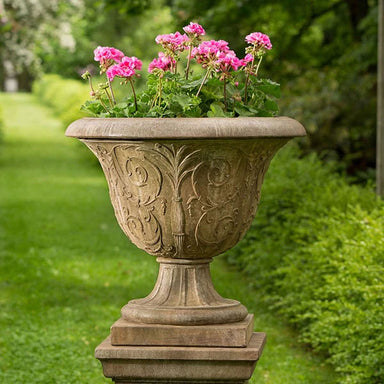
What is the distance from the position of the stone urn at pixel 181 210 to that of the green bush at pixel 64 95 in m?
17.7

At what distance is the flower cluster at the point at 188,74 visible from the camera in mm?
3518

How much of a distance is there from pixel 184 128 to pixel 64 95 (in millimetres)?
26065

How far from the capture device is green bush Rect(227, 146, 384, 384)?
4.69 meters

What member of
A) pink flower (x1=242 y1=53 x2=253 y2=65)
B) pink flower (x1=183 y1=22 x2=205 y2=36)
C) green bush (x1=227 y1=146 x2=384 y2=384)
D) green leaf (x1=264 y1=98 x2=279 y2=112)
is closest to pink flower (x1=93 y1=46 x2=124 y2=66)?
pink flower (x1=183 y1=22 x2=205 y2=36)

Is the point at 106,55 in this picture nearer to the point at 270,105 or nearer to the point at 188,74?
the point at 188,74

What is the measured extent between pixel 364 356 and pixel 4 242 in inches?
237

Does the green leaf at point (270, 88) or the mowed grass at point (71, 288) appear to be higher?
the green leaf at point (270, 88)

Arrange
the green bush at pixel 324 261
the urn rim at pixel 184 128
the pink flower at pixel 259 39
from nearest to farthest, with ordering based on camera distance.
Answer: the urn rim at pixel 184 128 → the pink flower at pixel 259 39 → the green bush at pixel 324 261

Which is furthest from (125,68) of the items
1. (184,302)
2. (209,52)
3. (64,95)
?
(64,95)

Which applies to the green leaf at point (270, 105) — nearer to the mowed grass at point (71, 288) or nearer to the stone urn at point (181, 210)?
the stone urn at point (181, 210)

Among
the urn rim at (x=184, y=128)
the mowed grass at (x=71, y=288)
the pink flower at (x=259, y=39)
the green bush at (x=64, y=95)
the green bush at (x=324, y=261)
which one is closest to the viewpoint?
the urn rim at (x=184, y=128)

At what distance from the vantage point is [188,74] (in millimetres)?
3707

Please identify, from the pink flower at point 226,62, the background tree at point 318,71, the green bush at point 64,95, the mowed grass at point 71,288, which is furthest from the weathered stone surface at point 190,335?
the green bush at point 64,95

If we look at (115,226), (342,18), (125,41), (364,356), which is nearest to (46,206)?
(115,226)
